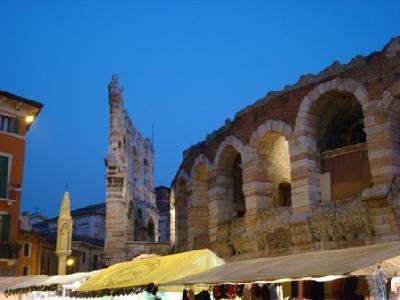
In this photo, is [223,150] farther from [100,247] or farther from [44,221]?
[44,221]

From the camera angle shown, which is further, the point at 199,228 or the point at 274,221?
the point at 199,228

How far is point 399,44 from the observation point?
46.0 ft

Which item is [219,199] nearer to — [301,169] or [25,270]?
[301,169]

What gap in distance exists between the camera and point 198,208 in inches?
841

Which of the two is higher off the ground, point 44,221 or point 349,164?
point 44,221

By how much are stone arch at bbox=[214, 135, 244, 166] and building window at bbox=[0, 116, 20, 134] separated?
35.3ft

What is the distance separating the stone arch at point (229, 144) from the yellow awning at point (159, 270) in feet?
26.1

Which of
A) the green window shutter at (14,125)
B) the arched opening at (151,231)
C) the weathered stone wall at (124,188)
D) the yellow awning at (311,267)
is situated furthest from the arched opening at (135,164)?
the yellow awning at (311,267)

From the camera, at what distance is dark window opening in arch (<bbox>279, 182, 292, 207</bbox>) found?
63.7 ft

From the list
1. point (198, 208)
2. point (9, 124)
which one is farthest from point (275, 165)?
point (9, 124)

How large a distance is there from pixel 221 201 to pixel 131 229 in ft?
30.2

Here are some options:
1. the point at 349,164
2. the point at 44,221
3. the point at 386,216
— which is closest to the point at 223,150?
the point at 349,164

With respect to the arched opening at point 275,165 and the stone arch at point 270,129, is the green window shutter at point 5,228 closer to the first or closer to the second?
the arched opening at point 275,165

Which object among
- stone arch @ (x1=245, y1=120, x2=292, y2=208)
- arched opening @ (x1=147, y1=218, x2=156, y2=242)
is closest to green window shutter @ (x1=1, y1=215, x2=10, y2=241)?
arched opening @ (x1=147, y1=218, x2=156, y2=242)
